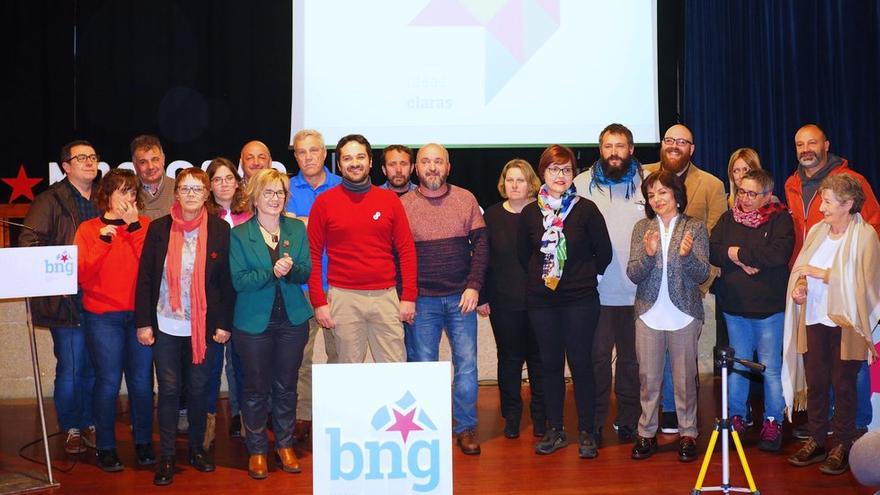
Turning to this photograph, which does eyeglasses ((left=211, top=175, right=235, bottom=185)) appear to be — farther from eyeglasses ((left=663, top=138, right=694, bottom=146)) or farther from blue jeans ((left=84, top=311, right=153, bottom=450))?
eyeglasses ((left=663, top=138, right=694, bottom=146))

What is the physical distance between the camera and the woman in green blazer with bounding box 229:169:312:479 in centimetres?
428

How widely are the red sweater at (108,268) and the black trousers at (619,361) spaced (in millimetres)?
2371

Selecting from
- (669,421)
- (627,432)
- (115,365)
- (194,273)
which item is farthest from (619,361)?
(115,365)

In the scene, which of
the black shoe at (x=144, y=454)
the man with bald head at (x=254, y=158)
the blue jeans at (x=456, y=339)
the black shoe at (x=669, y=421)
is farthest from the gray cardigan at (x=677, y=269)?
the black shoe at (x=144, y=454)

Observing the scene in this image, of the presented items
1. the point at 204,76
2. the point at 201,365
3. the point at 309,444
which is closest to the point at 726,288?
the point at 309,444

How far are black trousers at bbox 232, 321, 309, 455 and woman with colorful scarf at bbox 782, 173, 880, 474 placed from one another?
2.40 metres

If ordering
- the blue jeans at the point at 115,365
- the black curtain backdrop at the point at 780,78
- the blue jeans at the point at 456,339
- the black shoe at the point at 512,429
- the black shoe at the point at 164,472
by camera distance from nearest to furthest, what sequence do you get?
the black shoe at the point at 164,472, the blue jeans at the point at 115,365, the blue jeans at the point at 456,339, the black shoe at the point at 512,429, the black curtain backdrop at the point at 780,78

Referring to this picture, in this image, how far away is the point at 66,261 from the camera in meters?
4.18

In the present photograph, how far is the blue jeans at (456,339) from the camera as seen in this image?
15.6 feet

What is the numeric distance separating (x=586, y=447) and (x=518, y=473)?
0.43 meters

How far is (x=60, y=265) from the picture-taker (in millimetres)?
4160

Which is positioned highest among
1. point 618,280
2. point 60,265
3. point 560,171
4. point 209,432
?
point 560,171

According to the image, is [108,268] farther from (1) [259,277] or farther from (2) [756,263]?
(2) [756,263]

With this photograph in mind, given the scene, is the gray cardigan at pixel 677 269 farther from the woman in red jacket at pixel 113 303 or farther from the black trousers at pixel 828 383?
the woman in red jacket at pixel 113 303
